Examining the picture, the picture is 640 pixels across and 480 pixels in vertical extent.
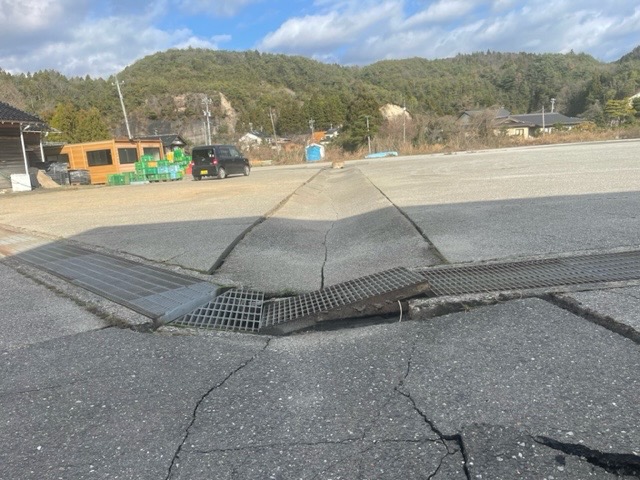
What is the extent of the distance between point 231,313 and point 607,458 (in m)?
3.11

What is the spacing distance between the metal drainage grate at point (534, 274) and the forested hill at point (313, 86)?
82.8 metres

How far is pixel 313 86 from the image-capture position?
11769 cm

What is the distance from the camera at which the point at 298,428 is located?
239 cm

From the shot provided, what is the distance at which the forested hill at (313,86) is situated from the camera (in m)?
93.8

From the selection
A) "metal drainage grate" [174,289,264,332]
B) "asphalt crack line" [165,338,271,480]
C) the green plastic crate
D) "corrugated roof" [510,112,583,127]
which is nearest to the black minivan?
the green plastic crate

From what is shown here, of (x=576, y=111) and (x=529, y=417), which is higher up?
(x=576, y=111)

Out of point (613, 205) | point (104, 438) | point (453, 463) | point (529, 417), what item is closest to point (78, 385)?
point (104, 438)

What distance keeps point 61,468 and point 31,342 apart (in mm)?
1914

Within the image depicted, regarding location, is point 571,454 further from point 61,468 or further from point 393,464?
point 61,468

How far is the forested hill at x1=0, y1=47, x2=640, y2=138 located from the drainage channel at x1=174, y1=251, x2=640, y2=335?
272ft

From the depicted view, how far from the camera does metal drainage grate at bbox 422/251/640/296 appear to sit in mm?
3992

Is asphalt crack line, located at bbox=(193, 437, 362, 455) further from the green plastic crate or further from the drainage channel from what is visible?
the green plastic crate

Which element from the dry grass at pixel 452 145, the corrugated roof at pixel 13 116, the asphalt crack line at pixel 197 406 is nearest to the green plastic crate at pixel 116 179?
the corrugated roof at pixel 13 116

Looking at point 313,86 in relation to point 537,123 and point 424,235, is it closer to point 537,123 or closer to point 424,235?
point 537,123
